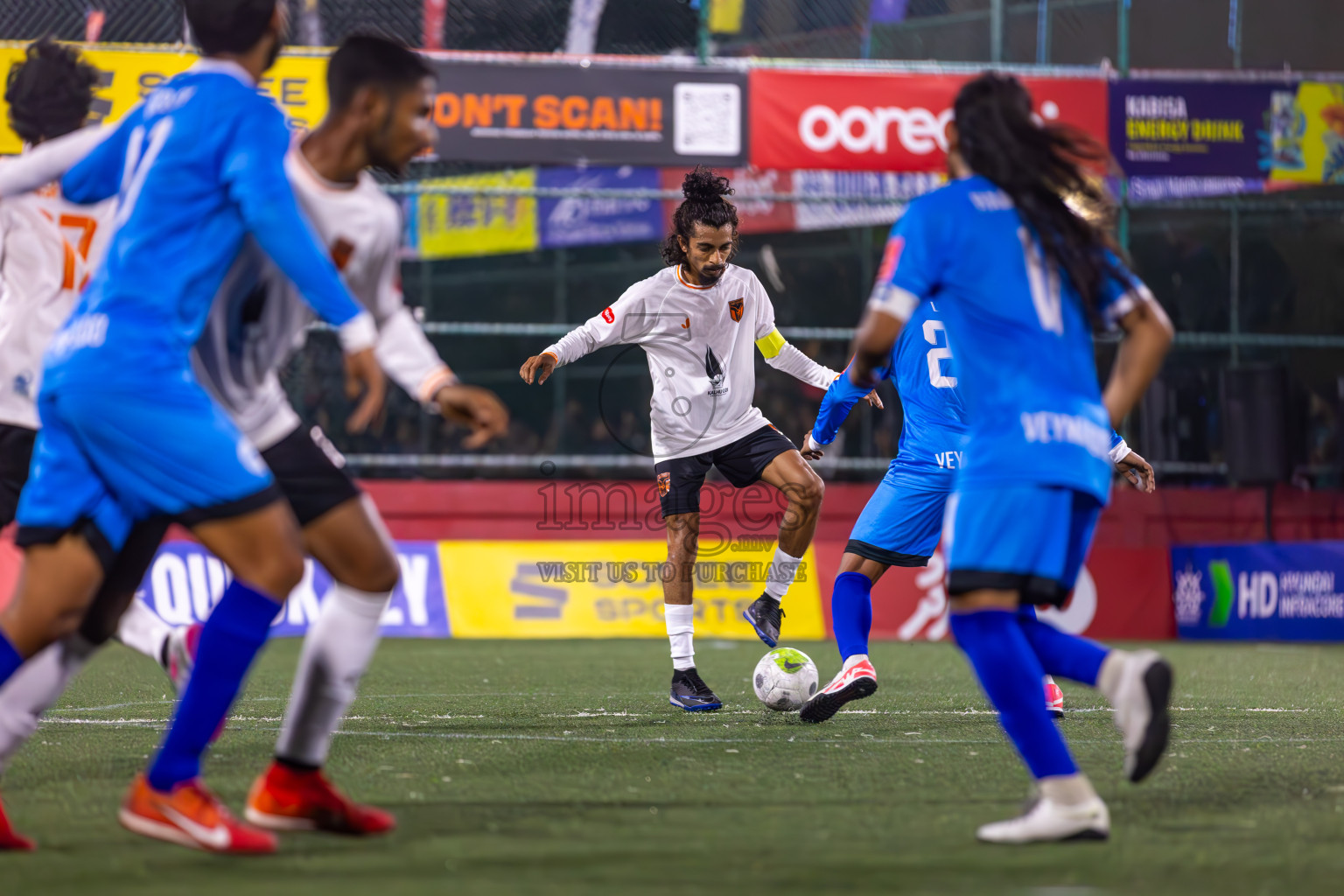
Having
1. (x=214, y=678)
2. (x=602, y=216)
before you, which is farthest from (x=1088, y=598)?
(x=214, y=678)

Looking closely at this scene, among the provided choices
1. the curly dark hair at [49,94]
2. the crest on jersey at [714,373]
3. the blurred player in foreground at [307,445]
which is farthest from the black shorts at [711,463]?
the blurred player in foreground at [307,445]

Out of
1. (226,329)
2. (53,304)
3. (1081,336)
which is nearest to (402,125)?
(226,329)

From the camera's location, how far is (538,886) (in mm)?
3238

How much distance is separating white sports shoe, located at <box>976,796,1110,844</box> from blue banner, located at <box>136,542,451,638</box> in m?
9.90

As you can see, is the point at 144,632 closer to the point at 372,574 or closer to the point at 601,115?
the point at 372,574

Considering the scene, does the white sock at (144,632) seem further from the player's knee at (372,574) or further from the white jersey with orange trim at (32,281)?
the player's knee at (372,574)

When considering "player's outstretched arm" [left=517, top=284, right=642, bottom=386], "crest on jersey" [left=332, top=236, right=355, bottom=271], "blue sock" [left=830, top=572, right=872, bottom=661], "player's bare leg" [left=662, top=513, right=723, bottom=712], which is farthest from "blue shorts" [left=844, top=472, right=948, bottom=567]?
"crest on jersey" [left=332, top=236, right=355, bottom=271]

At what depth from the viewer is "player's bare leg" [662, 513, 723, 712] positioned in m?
7.47

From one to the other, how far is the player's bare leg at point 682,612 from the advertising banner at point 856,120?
24.5ft

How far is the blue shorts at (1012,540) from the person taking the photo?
3.88m

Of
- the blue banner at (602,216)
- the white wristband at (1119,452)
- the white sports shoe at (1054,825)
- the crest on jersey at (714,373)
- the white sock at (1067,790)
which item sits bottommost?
the white sports shoe at (1054,825)

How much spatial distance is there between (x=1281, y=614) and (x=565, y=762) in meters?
10.3

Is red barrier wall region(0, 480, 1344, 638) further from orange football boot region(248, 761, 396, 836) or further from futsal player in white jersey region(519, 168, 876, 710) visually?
orange football boot region(248, 761, 396, 836)

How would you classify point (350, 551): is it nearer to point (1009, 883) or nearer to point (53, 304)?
point (1009, 883)
